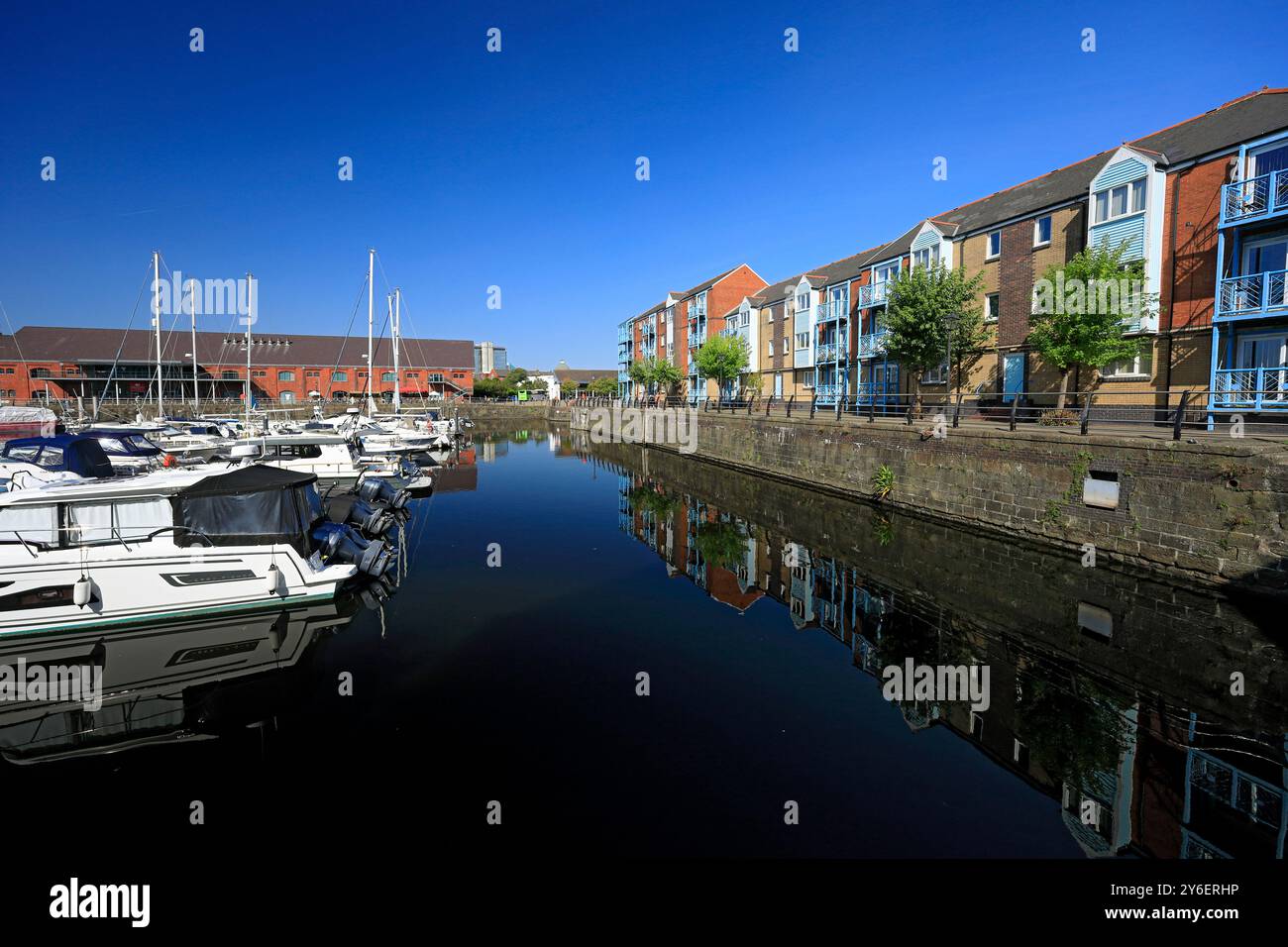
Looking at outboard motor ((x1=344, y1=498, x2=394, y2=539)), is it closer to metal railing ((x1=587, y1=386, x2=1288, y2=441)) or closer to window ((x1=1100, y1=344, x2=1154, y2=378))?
metal railing ((x1=587, y1=386, x2=1288, y2=441))

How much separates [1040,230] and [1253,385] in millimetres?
10607

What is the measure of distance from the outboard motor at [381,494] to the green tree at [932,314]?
21.5 metres

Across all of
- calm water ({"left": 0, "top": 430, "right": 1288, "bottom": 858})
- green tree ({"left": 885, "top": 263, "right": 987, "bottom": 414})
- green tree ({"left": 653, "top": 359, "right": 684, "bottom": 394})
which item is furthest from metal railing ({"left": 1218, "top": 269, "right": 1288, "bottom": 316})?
green tree ({"left": 653, "top": 359, "right": 684, "bottom": 394})

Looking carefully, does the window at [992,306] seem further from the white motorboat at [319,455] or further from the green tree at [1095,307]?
the white motorboat at [319,455]

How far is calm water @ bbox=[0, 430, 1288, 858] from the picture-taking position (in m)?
6.03

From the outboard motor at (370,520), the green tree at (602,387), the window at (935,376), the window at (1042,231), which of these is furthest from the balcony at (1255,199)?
the green tree at (602,387)

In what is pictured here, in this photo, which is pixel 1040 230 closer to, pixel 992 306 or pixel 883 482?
pixel 992 306

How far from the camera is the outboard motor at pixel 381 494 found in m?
21.0

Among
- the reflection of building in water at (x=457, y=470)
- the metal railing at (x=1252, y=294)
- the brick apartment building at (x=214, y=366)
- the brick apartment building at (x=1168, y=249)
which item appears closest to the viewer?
the metal railing at (x=1252, y=294)

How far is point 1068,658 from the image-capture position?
32.5 feet

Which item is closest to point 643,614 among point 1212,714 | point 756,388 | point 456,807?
point 456,807

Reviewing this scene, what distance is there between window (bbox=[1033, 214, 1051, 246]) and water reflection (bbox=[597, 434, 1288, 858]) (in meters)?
15.0

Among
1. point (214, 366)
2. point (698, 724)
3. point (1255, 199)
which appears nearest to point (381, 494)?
point (698, 724)
